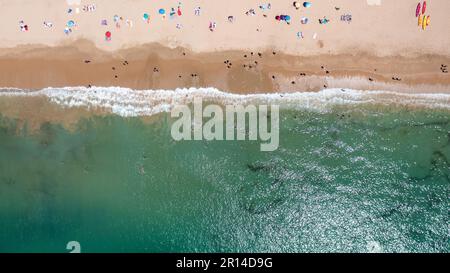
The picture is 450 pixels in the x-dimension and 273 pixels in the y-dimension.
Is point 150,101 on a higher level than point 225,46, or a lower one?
lower

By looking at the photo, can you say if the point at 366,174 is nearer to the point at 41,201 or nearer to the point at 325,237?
the point at 325,237

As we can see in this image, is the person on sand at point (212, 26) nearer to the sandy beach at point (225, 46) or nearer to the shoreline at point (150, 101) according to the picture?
the sandy beach at point (225, 46)

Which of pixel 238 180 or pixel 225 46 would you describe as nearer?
pixel 238 180

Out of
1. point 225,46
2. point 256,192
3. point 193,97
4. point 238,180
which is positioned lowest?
point 256,192

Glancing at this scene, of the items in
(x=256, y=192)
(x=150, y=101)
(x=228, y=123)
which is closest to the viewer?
(x=256, y=192)

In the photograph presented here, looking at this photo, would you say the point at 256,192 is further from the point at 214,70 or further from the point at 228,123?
the point at 214,70

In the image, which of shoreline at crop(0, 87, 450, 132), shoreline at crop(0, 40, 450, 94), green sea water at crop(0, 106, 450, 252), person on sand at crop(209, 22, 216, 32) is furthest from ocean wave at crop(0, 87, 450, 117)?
person on sand at crop(209, 22, 216, 32)

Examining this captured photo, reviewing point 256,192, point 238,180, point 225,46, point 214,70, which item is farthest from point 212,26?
point 256,192
